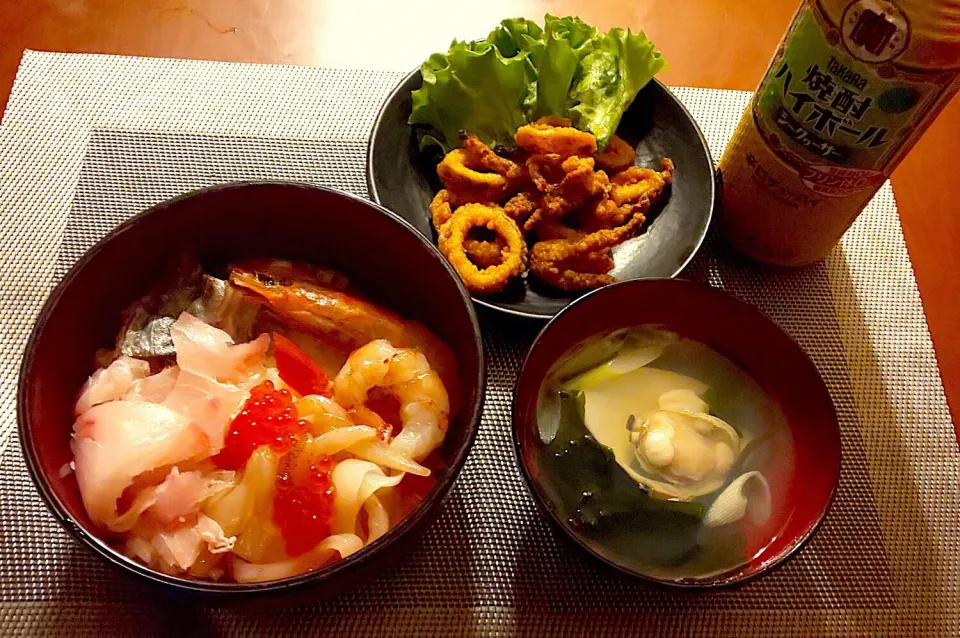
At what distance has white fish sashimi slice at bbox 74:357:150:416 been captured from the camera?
70cm

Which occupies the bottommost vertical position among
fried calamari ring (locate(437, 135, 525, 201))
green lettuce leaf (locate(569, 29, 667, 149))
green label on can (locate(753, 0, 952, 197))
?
fried calamari ring (locate(437, 135, 525, 201))

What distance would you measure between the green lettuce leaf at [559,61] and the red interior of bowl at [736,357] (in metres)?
0.40

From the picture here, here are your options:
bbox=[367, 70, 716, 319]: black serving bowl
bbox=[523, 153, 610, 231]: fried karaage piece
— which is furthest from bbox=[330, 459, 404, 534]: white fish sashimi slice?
bbox=[523, 153, 610, 231]: fried karaage piece

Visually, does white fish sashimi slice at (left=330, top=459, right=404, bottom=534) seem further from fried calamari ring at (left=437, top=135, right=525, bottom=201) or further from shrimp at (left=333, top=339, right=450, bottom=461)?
fried calamari ring at (left=437, top=135, right=525, bottom=201)

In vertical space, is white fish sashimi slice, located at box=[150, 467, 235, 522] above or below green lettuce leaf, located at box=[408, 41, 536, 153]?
below

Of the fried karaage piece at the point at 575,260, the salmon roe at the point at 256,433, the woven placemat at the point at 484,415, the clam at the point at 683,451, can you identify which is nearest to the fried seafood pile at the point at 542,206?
the fried karaage piece at the point at 575,260

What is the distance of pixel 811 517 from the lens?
0.72 metres

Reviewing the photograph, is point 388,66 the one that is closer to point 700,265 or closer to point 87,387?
point 700,265

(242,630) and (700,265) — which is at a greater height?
(700,265)

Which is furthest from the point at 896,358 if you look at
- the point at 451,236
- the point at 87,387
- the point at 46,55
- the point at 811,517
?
the point at 46,55

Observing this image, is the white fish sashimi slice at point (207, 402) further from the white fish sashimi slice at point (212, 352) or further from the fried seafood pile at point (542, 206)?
the fried seafood pile at point (542, 206)

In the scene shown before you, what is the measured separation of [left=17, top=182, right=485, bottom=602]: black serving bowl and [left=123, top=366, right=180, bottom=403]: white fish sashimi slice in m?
0.06

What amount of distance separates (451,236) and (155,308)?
0.37 metres

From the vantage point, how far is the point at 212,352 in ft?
2.41
